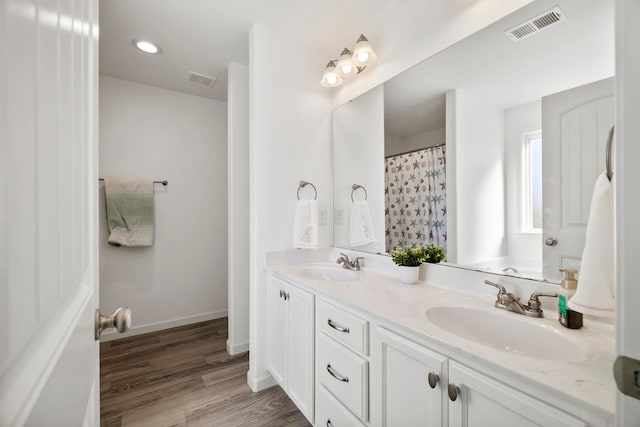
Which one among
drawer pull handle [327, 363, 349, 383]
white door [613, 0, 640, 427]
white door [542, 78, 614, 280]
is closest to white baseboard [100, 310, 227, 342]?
drawer pull handle [327, 363, 349, 383]

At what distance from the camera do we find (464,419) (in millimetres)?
767

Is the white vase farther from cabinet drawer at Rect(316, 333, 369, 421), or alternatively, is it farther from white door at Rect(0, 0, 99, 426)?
white door at Rect(0, 0, 99, 426)

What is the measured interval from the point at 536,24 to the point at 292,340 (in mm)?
1935

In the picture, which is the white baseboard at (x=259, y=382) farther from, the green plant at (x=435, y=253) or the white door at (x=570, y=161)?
the white door at (x=570, y=161)

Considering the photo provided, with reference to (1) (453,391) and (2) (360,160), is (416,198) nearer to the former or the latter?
(2) (360,160)

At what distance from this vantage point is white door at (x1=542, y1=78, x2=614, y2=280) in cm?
98

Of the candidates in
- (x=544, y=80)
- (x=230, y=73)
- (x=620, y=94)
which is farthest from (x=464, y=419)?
(x=230, y=73)

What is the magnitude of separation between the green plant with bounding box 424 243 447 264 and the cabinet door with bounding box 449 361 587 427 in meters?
0.73

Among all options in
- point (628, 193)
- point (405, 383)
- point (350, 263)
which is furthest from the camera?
point (350, 263)

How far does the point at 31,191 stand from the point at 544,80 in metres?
1.57

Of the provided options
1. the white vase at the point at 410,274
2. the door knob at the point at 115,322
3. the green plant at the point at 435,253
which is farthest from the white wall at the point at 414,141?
the door knob at the point at 115,322

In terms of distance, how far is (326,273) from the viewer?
76.1 inches

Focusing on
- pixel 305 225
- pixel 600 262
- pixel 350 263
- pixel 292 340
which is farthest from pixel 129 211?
pixel 600 262

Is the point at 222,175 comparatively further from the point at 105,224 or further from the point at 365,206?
the point at 365,206
